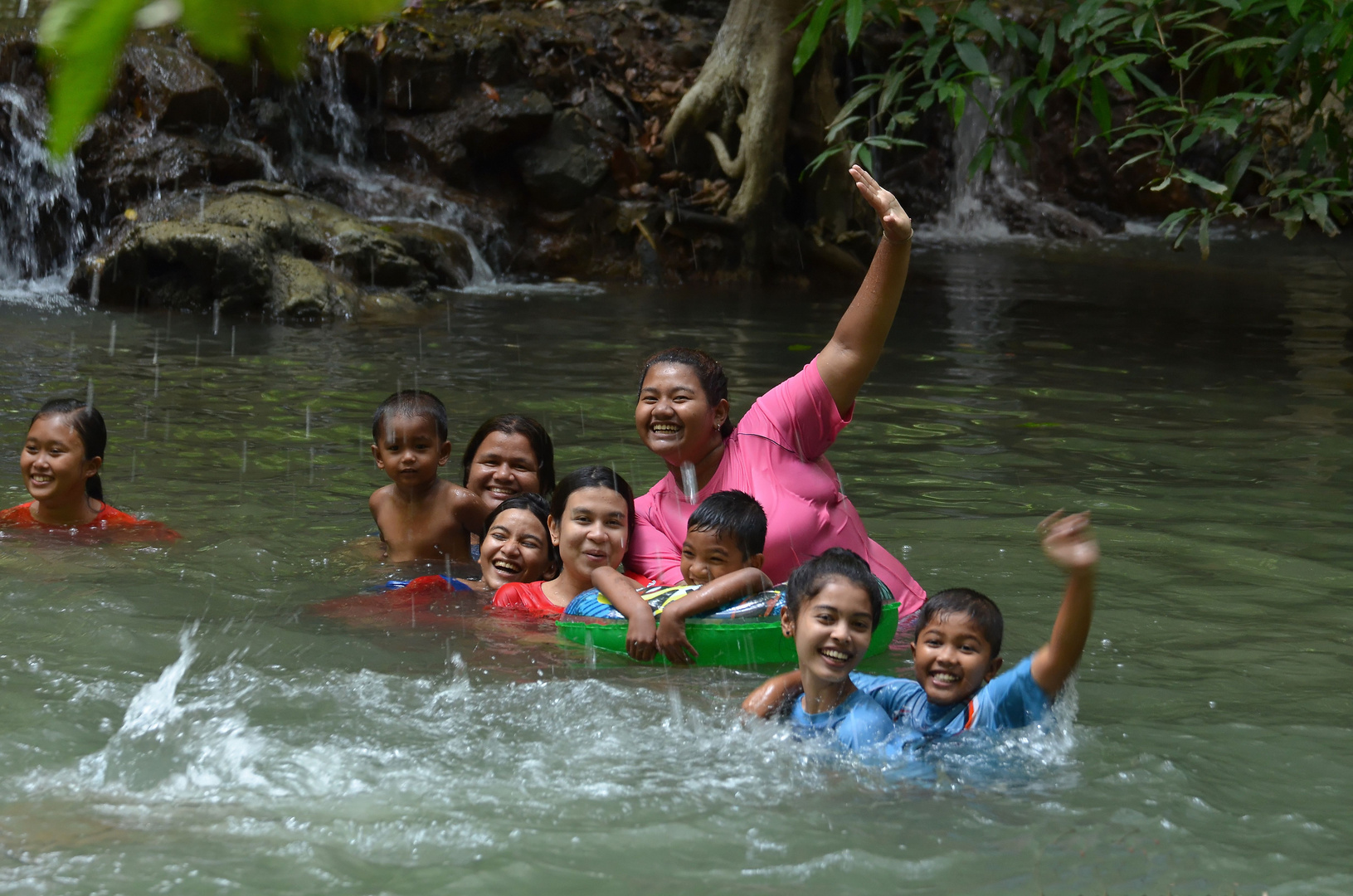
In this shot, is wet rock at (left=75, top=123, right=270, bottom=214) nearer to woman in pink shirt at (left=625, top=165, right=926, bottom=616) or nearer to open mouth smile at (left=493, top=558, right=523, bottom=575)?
open mouth smile at (left=493, top=558, right=523, bottom=575)

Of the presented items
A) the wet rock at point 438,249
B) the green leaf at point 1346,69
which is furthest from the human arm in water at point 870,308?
the wet rock at point 438,249

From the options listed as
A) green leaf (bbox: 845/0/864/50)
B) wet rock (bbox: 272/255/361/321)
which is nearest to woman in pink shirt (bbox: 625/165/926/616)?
green leaf (bbox: 845/0/864/50)

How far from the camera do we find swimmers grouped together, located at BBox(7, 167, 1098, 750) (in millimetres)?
3492

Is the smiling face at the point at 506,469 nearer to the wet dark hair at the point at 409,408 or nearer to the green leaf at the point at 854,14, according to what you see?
the wet dark hair at the point at 409,408

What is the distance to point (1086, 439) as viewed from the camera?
768cm

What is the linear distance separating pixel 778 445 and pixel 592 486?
0.65 metres

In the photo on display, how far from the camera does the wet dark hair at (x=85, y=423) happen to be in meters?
5.55

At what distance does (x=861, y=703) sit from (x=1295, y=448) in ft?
16.0


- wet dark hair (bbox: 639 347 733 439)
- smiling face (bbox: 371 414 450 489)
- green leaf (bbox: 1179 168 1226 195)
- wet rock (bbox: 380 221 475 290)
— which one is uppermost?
green leaf (bbox: 1179 168 1226 195)

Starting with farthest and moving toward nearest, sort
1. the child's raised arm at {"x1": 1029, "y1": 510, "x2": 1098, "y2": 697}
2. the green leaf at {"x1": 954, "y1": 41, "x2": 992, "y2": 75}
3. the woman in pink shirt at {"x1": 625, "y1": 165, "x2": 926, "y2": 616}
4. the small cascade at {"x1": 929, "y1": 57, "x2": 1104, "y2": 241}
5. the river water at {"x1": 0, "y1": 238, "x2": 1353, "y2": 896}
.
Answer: the small cascade at {"x1": 929, "y1": 57, "x2": 1104, "y2": 241}, the green leaf at {"x1": 954, "y1": 41, "x2": 992, "y2": 75}, the woman in pink shirt at {"x1": 625, "y1": 165, "x2": 926, "y2": 616}, the child's raised arm at {"x1": 1029, "y1": 510, "x2": 1098, "y2": 697}, the river water at {"x1": 0, "y1": 238, "x2": 1353, "y2": 896}

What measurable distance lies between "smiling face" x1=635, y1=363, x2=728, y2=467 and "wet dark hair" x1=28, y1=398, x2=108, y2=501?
2485 mm

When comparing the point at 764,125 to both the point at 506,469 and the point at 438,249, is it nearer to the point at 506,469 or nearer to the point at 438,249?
the point at 438,249

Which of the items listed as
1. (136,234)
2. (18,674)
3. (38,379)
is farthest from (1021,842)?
(136,234)

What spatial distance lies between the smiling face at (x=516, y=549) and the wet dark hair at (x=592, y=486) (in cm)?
29
